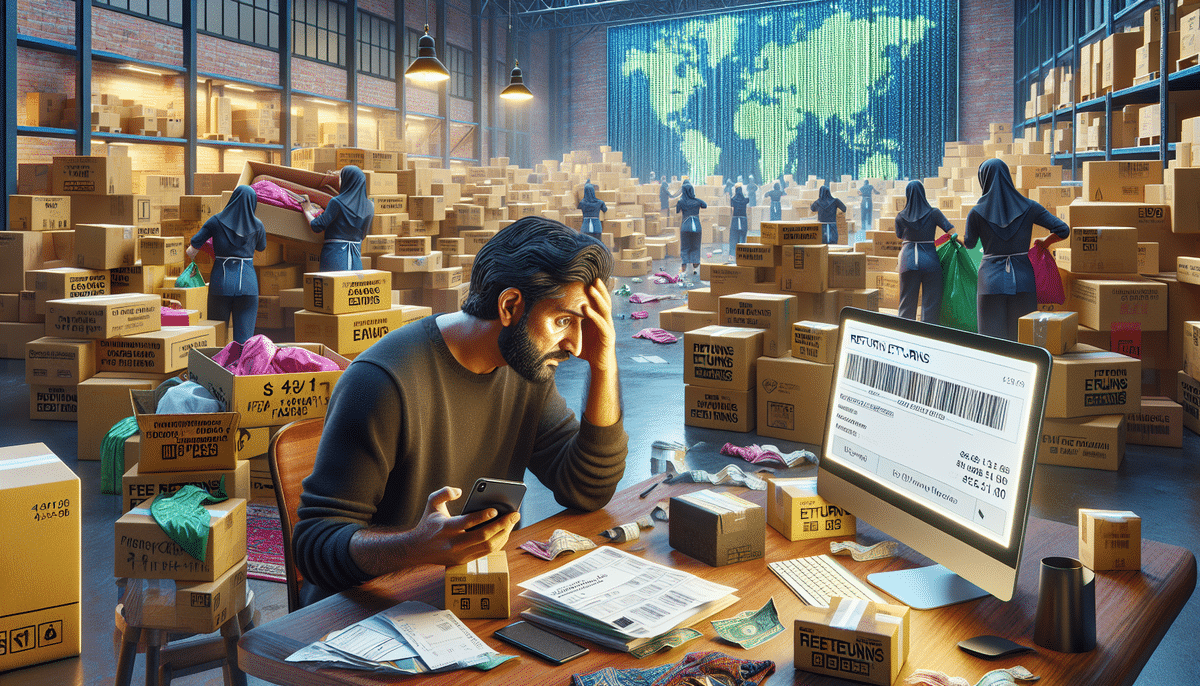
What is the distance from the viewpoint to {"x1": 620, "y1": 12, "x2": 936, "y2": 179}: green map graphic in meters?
20.4

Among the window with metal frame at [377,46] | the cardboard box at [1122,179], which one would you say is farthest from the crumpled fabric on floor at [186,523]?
the window with metal frame at [377,46]

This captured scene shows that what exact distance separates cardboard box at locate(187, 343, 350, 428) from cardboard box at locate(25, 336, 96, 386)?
61.6 inches

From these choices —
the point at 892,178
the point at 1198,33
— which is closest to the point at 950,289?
the point at 1198,33

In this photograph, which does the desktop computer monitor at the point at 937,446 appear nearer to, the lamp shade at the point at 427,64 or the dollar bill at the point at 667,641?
the dollar bill at the point at 667,641

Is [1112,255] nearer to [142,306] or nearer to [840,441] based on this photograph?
[840,441]

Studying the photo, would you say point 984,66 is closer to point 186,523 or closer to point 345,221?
point 345,221

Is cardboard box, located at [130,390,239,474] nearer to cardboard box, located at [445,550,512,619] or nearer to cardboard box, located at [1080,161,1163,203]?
cardboard box, located at [445,550,512,619]

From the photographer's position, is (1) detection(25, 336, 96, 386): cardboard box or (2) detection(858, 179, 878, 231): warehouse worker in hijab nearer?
(1) detection(25, 336, 96, 386): cardboard box

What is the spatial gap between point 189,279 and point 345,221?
124 centimetres

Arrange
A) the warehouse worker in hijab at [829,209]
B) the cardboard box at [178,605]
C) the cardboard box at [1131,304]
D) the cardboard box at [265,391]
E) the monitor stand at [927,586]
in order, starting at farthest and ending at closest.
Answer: the warehouse worker in hijab at [829,209] < the cardboard box at [1131,304] < the cardboard box at [265,391] < the cardboard box at [178,605] < the monitor stand at [927,586]

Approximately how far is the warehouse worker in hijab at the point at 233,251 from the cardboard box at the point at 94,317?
59.7 inches

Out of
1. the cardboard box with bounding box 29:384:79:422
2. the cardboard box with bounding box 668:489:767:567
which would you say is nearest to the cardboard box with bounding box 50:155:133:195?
the cardboard box with bounding box 29:384:79:422

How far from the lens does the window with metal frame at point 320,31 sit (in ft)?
47.6

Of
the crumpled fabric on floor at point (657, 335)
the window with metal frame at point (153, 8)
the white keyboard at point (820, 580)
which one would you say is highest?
the window with metal frame at point (153, 8)
